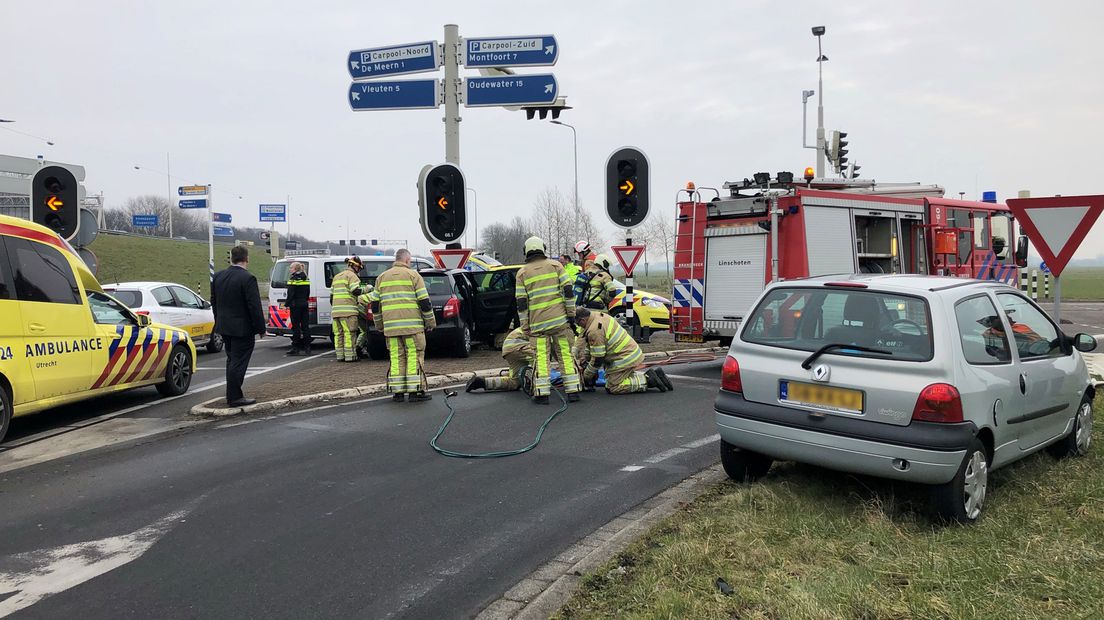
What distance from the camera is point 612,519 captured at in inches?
206

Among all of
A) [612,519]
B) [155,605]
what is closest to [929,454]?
[612,519]

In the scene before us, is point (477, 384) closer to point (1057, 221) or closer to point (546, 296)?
point (546, 296)

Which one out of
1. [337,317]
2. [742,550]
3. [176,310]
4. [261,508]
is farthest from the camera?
[176,310]

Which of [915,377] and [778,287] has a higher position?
[778,287]

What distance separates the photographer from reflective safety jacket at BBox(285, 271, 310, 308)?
50.0ft

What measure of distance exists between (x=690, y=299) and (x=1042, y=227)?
5813mm

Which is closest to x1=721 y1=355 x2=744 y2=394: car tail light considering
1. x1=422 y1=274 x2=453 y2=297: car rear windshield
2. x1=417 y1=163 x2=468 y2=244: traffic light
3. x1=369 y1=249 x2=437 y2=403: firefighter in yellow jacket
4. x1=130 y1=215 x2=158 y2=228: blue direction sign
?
x1=369 y1=249 x2=437 y2=403: firefighter in yellow jacket

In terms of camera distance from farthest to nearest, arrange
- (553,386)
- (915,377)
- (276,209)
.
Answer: (276,209) → (553,386) → (915,377)

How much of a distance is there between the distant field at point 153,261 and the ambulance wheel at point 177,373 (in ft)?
102

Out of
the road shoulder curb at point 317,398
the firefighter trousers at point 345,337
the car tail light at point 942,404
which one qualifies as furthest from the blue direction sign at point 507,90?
the car tail light at point 942,404

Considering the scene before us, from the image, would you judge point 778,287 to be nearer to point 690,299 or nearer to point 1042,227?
point 1042,227

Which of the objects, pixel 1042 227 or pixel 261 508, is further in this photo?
pixel 1042 227

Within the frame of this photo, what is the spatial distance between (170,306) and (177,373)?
5.31m

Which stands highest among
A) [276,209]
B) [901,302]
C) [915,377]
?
[276,209]
